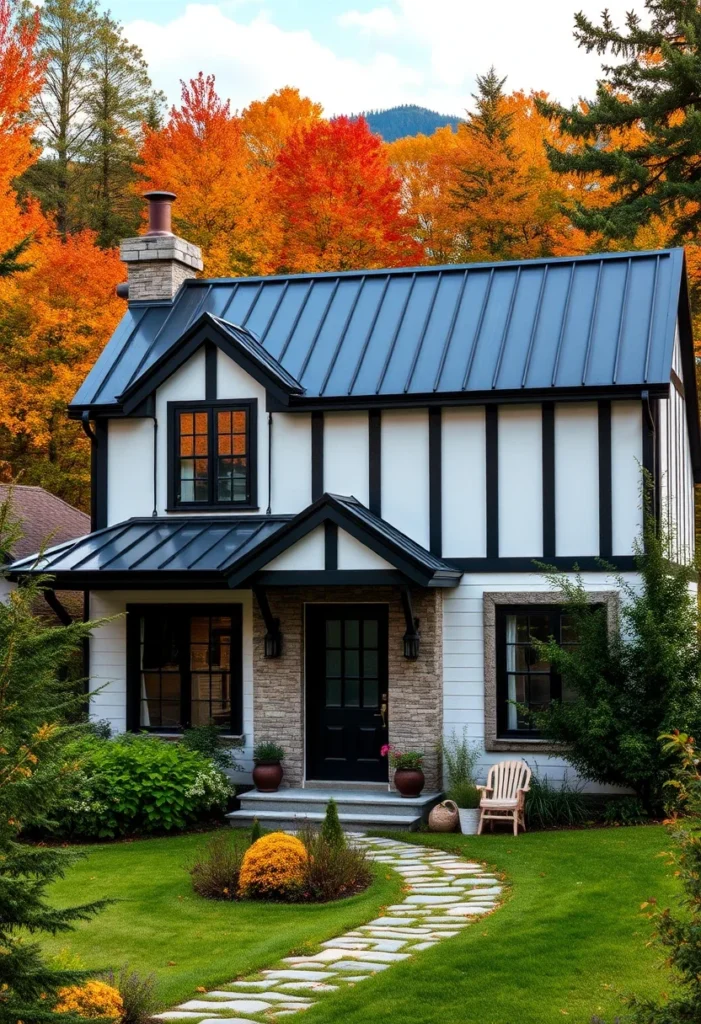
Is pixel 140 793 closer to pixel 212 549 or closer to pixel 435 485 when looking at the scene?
pixel 212 549

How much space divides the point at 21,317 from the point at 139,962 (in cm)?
2167

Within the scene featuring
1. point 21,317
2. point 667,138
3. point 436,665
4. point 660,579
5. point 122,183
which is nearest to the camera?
point 660,579

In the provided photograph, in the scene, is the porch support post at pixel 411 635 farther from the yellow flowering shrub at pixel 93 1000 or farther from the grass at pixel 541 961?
the yellow flowering shrub at pixel 93 1000

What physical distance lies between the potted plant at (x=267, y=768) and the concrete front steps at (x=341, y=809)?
0.12 metres

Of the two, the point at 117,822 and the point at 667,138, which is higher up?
the point at 667,138

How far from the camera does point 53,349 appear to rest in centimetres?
2859

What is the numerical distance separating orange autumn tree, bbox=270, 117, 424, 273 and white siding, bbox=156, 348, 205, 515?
1269 centimetres

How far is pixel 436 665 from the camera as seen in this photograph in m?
15.9

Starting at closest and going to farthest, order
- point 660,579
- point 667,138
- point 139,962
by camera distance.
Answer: point 139,962, point 660,579, point 667,138

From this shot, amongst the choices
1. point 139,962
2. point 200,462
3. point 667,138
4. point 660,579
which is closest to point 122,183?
point 667,138

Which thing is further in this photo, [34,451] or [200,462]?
[34,451]

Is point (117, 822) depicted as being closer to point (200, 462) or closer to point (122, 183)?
point (200, 462)

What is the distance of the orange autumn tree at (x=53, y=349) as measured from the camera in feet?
92.6

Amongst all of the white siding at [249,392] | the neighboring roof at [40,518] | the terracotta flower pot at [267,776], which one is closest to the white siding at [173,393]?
the white siding at [249,392]
